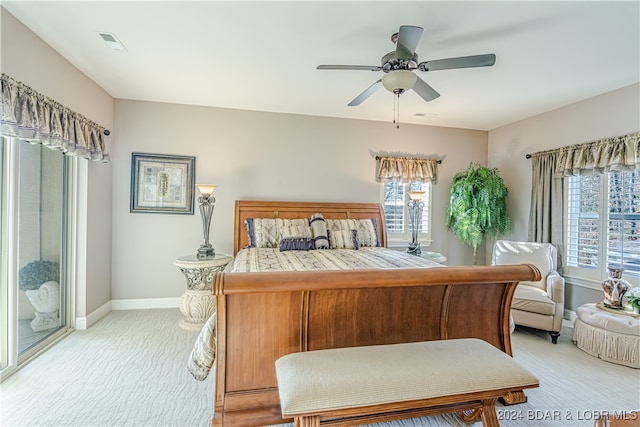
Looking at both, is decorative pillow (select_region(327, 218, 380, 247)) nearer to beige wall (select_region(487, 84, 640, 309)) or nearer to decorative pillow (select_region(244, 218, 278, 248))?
decorative pillow (select_region(244, 218, 278, 248))

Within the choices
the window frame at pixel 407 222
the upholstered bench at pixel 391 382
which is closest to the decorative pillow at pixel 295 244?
the window frame at pixel 407 222

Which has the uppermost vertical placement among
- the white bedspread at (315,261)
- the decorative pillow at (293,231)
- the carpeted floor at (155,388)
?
the decorative pillow at (293,231)

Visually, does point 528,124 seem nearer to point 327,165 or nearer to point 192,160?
point 327,165

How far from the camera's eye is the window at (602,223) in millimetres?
3174

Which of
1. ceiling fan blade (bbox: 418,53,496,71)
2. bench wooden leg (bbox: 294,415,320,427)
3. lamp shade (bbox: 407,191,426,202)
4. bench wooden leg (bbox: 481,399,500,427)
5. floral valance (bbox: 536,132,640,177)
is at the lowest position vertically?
bench wooden leg (bbox: 481,399,500,427)

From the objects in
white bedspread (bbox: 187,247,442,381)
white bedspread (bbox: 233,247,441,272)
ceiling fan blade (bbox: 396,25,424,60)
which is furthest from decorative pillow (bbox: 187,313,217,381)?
ceiling fan blade (bbox: 396,25,424,60)

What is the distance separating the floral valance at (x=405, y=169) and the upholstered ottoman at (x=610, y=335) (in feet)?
8.37

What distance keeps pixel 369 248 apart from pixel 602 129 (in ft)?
9.90

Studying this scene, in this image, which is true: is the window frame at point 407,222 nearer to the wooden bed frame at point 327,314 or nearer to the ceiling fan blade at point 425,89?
the ceiling fan blade at point 425,89

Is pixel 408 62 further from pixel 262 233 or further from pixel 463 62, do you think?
pixel 262 233

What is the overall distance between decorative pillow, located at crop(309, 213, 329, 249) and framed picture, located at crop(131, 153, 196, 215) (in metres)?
1.71

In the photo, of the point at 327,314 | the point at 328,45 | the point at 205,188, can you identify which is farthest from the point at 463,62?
the point at 205,188

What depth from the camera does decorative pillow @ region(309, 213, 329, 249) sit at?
Answer: 3701mm

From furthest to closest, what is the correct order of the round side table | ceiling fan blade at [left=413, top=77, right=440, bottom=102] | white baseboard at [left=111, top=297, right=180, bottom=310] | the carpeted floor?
white baseboard at [left=111, top=297, right=180, bottom=310] → the round side table → ceiling fan blade at [left=413, top=77, right=440, bottom=102] → the carpeted floor
